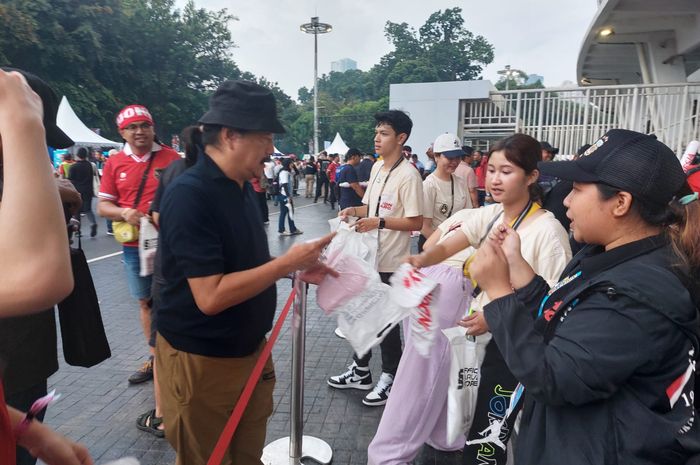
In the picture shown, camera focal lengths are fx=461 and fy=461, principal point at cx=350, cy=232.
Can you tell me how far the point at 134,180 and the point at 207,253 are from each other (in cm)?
228

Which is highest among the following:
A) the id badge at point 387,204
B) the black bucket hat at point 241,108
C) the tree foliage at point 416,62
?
the tree foliage at point 416,62

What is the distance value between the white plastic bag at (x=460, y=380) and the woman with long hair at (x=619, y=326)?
670 mm

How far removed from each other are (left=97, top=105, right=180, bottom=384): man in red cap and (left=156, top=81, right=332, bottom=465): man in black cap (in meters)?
1.69

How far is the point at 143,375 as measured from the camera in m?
3.88

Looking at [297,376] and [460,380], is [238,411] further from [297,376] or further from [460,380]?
[460,380]

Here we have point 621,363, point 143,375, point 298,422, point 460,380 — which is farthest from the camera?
point 143,375

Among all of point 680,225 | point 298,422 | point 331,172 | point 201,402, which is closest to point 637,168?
point 680,225

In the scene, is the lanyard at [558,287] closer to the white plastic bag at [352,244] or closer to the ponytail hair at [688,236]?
the ponytail hair at [688,236]

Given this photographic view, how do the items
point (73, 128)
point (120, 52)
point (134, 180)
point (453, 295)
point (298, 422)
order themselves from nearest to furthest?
point (453, 295) → point (298, 422) → point (134, 180) → point (73, 128) → point (120, 52)

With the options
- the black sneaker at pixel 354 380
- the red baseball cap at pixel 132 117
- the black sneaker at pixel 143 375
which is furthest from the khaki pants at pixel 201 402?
the red baseball cap at pixel 132 117

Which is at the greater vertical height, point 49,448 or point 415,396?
point 49,448

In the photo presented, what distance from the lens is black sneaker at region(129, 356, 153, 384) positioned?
3855 millimetres

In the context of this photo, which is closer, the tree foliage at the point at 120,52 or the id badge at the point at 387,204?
the id badge at the point at 387,204

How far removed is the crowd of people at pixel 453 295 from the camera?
1.16 metres
